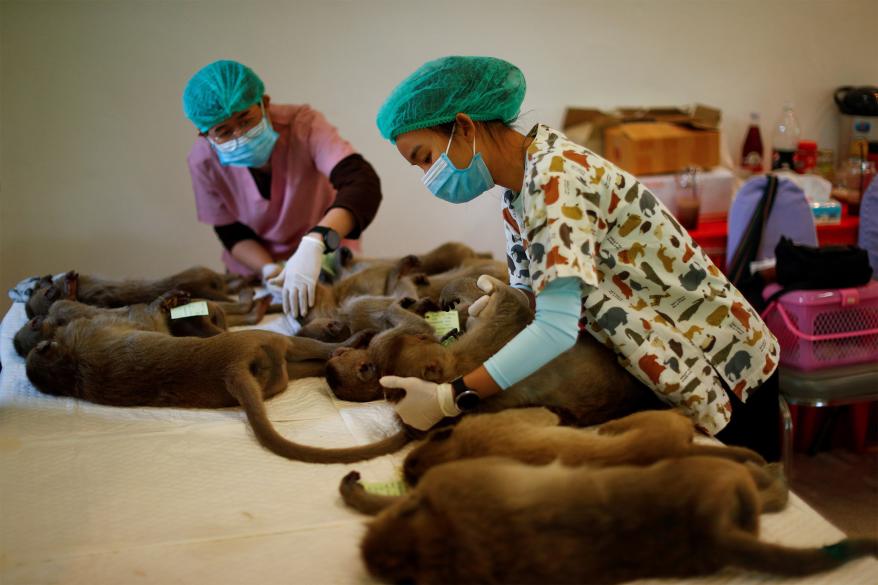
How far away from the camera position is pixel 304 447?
1.97 meters

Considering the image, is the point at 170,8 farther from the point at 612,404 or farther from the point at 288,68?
the point at 612,404

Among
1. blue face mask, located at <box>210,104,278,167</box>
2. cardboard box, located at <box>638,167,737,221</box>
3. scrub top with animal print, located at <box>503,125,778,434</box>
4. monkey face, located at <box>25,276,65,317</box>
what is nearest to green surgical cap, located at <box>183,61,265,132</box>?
blue face mask, located at <box>210,104,278,167</box>

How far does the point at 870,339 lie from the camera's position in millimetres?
3137

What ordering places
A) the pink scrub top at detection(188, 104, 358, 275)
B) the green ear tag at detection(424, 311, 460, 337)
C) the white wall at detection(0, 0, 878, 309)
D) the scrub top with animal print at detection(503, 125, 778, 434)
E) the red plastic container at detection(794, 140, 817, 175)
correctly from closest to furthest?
the scrub top with animal print at detection(503, 125, 778, 434) → the green ear tag at detection(424, 311, 460, 337) → the pink scrub top at detection(188, 104, 358, 275) → the white wall at detection(0, 0, 878, 309) → the red plastic container at detection(794, 140, 817, 175)

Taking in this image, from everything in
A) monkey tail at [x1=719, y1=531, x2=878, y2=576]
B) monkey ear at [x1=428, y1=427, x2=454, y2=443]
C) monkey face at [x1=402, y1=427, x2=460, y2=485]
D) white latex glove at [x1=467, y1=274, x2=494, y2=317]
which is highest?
white latex glove at [x1=467, y1=274, x2=494, y2=317]

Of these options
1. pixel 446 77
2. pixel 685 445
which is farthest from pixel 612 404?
pixel 446 77

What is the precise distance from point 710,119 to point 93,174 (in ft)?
13.3

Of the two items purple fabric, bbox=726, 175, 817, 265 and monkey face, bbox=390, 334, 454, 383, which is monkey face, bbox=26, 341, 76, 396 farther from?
purple fabric, bbox=726, 175, 817, 265

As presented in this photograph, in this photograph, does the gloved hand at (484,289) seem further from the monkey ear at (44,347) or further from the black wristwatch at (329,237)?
the monkey ear at (44,347)

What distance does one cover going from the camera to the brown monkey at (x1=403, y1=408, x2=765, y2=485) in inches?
61.7

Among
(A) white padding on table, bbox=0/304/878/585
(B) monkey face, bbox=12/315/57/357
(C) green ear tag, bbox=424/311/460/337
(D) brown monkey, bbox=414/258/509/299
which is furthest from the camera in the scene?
(D) brown monkey, bbox=414/258/509/299

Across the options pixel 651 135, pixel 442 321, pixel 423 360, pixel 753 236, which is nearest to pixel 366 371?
pixel 423 360

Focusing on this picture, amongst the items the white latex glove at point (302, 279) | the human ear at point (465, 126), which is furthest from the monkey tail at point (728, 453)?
the white latex glove at point (302, 279)

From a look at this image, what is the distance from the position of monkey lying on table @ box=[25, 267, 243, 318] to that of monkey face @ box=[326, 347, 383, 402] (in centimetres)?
112
